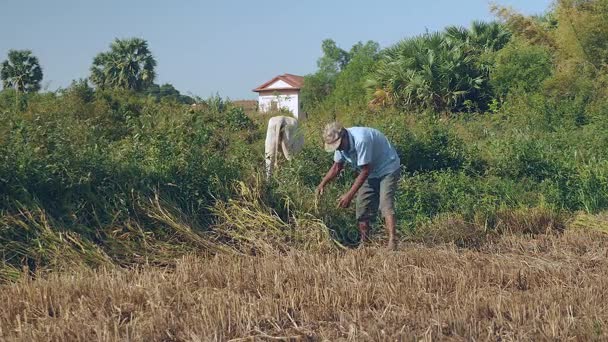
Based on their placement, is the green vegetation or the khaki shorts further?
the khaki shorts

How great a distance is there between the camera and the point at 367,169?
805 centimetres

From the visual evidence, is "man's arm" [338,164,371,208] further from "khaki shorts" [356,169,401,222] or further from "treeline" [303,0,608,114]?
"treeline" [303,0,608,114]

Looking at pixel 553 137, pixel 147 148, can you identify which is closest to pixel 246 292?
pixel 147 148

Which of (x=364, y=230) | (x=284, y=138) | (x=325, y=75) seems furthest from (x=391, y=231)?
(x=325, y=75)

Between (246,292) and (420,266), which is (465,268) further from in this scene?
(246,292)

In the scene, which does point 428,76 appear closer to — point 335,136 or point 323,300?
point 335,136

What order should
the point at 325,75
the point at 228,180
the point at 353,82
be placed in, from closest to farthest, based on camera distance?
the point at 228,180, the point at 353,82, the point at 325,75

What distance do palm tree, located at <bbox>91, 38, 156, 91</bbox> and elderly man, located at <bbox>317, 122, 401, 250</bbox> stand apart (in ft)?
85.0

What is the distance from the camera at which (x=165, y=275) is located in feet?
22.4

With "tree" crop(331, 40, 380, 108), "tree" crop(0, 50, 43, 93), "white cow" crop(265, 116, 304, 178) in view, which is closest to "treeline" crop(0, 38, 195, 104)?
"tree" crop(0, 50, 43, 93)

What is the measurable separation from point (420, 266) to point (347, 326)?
2.19 m

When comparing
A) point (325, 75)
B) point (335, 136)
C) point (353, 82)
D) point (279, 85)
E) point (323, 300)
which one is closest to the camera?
point (323, 300)

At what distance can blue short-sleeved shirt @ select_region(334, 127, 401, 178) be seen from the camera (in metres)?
8.02

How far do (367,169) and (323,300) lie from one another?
2529 millimetres
